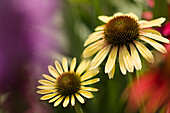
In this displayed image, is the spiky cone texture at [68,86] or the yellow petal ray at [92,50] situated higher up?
the yellow petal ray at [92,50]

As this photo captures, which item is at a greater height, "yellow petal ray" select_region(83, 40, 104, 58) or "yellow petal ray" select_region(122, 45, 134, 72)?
"yellow petal ray" select_region(83, 40, 104, 58)

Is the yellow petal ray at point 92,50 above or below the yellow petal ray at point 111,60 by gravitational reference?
above

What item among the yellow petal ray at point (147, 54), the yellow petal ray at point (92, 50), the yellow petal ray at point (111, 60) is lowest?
the yellow petal ray at point (147, 54)

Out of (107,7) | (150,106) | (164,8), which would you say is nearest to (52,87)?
(150,106)

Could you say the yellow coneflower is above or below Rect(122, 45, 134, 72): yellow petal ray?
above

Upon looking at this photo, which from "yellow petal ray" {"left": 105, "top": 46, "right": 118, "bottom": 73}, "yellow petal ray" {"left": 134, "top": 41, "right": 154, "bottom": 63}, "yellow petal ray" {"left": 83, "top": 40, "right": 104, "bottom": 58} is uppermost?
"yellow petal ray" {"left": 83, "top": 40, "right": 104, "bottom": 58}

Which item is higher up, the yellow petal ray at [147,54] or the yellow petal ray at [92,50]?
the yellow petal ray at [92,50]

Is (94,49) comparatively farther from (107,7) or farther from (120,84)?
(107,7)

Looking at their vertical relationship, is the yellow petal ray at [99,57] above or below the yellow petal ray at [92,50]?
below
